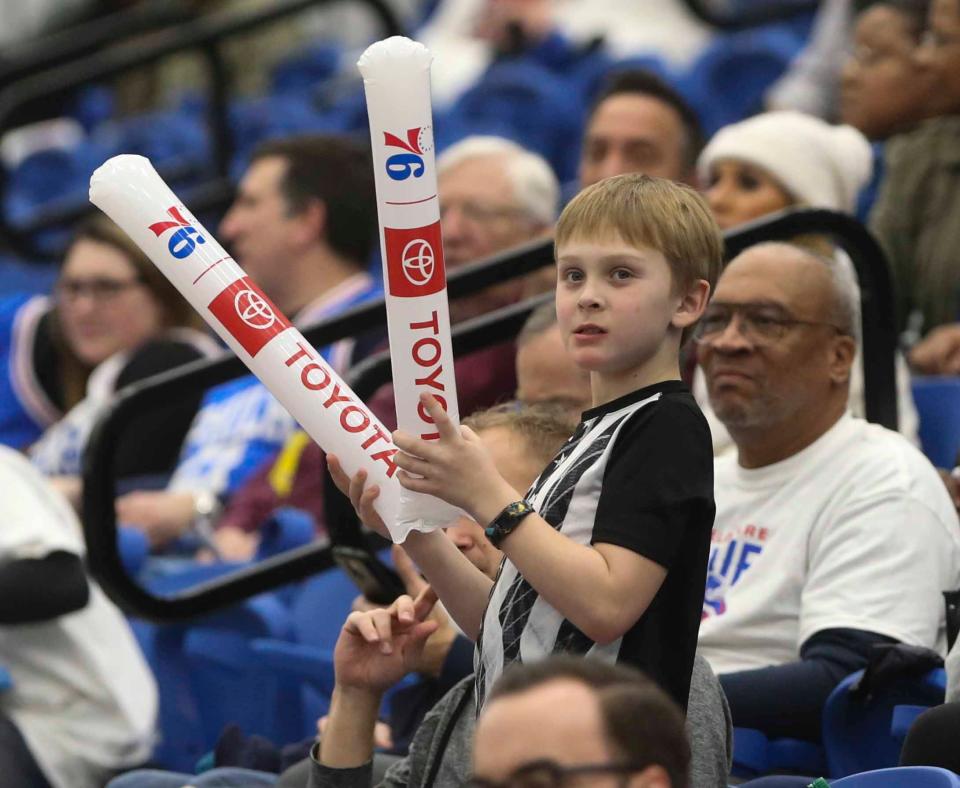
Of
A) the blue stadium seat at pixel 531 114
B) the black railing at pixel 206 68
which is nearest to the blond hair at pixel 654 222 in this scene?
the blue stadium seat at pixel 531 114

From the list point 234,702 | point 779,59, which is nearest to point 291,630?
point 234,702

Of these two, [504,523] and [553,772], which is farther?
[504,523]

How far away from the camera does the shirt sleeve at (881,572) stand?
275cm

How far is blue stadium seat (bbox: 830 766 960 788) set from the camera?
6.56 ft

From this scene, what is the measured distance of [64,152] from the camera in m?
8.18

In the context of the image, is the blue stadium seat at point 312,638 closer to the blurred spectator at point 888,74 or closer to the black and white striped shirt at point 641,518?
the black and white striped shirt at point 641,518

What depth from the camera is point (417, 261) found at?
6.38 feet

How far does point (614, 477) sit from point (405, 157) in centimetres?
40

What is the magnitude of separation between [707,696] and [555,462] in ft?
1.20

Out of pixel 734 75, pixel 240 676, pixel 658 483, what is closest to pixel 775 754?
pixel 658 483

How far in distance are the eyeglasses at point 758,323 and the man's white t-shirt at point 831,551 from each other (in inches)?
6.9

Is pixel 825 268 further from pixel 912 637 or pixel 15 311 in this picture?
pixel 15 311

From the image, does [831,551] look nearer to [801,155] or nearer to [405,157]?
[405,157]

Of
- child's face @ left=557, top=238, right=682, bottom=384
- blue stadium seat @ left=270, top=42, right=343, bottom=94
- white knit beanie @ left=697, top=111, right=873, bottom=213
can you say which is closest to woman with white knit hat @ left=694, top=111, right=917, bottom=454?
white knit beanie @ left=697, top=111, right=873, bottom=213
